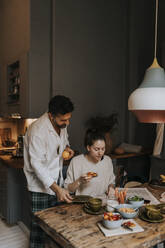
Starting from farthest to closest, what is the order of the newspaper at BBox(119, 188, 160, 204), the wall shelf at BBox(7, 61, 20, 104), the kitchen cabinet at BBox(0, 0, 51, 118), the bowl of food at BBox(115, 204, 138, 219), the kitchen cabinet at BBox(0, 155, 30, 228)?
the wall shelf at BBox(7, 61, 20, 104) < the kitchen cabinet at BBox(0, 0, 51, 118) < the kitchen cabinet at BBox(0, 155, 30, 228) < the newspaper at BBox(119, 188, 160, 204) < the bowl of food at BBox(115, 204, 138, 219)

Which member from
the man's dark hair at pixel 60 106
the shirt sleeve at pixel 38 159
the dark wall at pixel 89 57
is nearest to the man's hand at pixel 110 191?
the shirt sleeve at pixel 38 159

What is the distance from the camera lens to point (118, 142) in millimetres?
4367

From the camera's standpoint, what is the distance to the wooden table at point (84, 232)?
46.9 inches

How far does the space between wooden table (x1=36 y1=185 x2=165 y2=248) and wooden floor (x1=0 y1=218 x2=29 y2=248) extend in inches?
53.5

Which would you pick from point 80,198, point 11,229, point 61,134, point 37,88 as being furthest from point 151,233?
point 37,88

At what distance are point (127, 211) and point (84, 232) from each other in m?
0.34

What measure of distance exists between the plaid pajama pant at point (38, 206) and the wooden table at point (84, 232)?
537mm

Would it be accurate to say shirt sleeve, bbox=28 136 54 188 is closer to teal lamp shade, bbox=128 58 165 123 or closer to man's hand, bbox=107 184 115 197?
man's hand, bbox=107 184 115 197

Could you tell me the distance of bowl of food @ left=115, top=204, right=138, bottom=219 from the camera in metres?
1.46

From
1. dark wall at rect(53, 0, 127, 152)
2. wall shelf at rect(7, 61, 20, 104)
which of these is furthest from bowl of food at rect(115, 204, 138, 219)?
wall shelf at rect(7, 61, 20, 104)

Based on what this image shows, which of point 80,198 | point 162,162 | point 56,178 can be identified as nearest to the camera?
point 80,198

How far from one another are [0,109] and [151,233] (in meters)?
3.64

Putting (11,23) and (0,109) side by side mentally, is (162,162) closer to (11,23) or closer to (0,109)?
(0,109)

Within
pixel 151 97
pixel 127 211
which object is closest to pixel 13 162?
pixel 127 211
